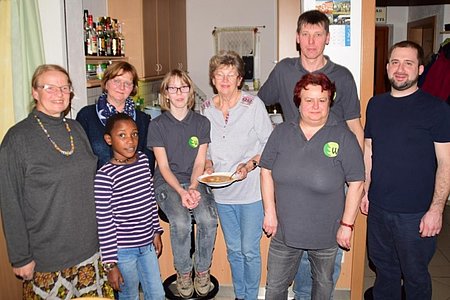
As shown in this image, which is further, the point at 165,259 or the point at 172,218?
the point at 165,259

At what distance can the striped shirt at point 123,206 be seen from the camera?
2113 mm

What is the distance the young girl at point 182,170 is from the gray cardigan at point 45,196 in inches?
19.0

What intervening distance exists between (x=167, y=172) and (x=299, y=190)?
75 cm

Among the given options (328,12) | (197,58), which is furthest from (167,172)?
(197,58)

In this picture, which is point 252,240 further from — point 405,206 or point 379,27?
point 379,27

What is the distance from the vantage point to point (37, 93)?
1.99 metres

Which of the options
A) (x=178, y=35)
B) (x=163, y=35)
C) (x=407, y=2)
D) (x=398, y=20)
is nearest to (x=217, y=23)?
(x=178, y=35)

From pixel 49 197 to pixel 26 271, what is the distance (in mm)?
334

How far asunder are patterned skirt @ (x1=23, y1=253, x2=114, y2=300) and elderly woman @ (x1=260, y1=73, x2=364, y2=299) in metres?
0.86

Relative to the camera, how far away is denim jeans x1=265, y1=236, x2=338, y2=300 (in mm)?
2203

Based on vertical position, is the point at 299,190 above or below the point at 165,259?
above

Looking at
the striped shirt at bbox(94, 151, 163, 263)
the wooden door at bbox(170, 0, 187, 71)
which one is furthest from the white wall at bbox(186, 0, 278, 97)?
the striped shirt at bbox(94, 151, 163, 263)

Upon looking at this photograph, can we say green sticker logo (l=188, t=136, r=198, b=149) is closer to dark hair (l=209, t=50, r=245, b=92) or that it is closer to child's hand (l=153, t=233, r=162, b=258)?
dark hair (l=209, t=50, r=245, b=92)

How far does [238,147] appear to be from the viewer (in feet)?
8.13
